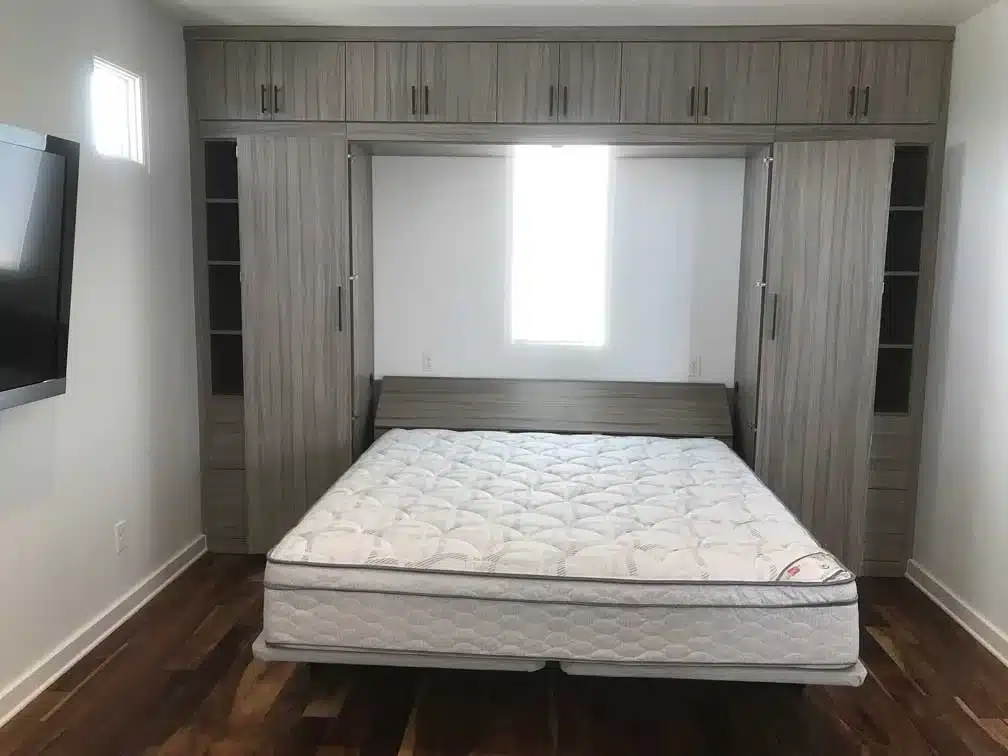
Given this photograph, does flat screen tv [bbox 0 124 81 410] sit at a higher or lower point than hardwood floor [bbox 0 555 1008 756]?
higher

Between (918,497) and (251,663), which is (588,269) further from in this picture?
(251,663)

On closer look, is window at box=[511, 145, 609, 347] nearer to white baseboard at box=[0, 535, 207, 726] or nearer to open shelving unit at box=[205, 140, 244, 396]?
open shelving unit at box=[205, 140, 244, 396]

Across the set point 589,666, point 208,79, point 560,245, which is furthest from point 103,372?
point 560,245

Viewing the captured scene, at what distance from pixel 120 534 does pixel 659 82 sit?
9.60ft

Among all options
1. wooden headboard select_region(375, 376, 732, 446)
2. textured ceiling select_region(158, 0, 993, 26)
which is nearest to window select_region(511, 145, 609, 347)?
wooden headboard select_region(375, 376, 732, 446)

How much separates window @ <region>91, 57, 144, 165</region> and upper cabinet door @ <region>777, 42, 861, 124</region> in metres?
2.70

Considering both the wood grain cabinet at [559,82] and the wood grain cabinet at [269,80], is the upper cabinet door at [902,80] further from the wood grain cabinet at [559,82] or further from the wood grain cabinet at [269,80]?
the wood grain cabinet at [269,80]

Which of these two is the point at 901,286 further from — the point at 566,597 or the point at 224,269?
the point at 224,269

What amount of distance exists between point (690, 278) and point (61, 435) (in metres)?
2.86

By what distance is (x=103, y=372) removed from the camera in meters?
2.91

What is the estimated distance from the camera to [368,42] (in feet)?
11.4

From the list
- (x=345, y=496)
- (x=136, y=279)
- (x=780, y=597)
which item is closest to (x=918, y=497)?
(x=780, y=597)

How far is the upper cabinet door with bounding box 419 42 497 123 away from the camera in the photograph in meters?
3.48

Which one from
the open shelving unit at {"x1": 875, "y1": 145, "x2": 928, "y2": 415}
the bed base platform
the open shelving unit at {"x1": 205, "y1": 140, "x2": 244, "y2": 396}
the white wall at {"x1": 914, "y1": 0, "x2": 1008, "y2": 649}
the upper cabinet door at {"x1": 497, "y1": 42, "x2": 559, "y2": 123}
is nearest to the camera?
the bed base platform
